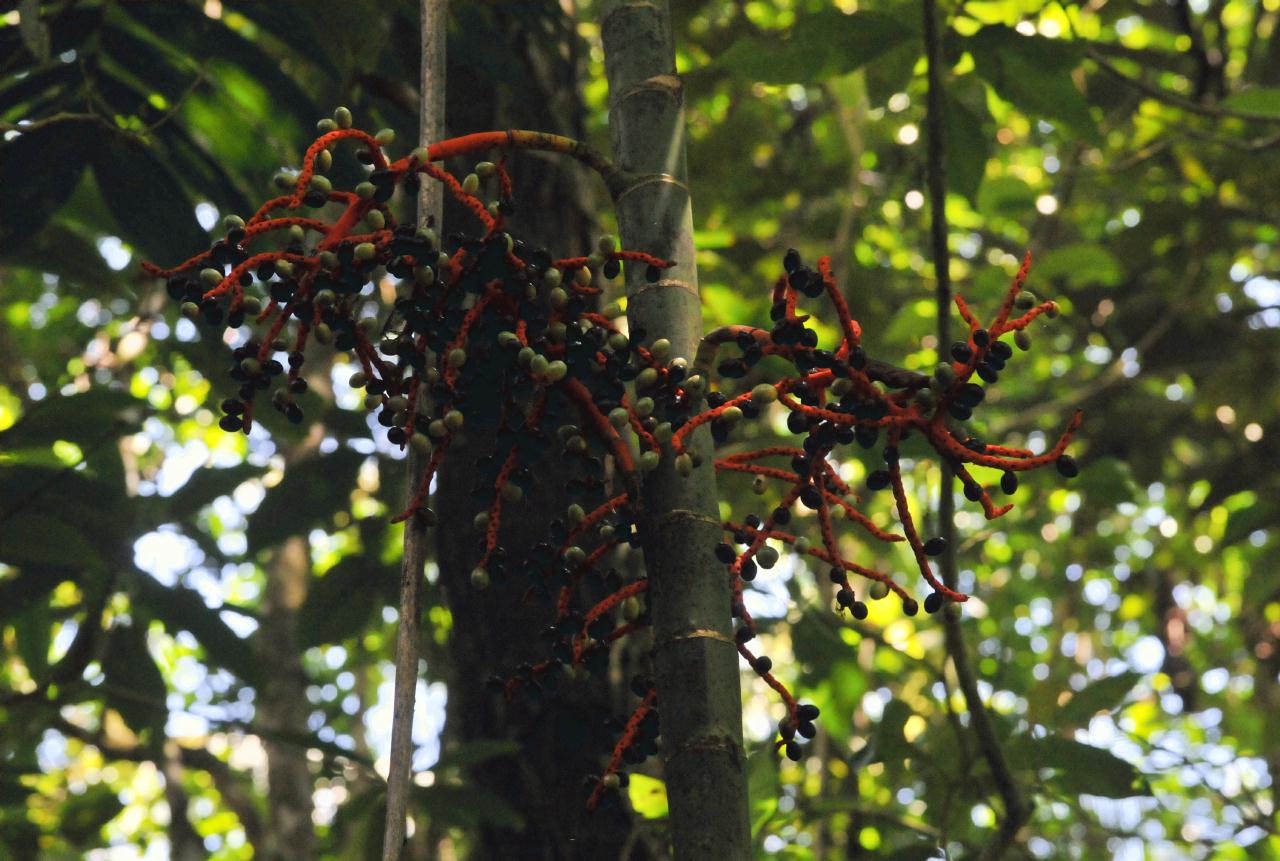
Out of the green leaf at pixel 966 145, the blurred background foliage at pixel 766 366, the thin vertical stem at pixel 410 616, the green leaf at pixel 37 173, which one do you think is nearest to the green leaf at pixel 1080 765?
the blurred background foliage at pixel 766 366

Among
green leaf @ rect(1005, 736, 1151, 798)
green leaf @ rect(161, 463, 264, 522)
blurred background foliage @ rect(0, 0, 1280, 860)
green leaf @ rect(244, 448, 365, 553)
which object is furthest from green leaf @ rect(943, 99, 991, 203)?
green leaf @ rect(161, 463, 264, 522)

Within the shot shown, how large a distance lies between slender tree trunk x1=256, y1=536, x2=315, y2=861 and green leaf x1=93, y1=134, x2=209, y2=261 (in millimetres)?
1815

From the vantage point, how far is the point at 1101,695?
10.5 ft

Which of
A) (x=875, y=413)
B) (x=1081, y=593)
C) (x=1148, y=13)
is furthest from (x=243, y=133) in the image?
(x=1081, y=593)

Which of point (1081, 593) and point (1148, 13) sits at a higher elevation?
point (1148, 13)

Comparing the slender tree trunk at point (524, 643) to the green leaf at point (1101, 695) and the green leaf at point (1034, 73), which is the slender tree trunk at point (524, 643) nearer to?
the green leaf at point (1034, 73)

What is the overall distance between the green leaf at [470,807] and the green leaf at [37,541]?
2.94ft

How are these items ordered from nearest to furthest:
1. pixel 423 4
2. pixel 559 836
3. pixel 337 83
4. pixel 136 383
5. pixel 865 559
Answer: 1. pixel 423 4
2. pixel 559 836
3. pixel 337 83
4. pixel 136 383
5. pixel 865 559

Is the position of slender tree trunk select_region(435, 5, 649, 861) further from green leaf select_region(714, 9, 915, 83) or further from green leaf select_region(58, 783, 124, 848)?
green leaf select_region(58, 783, 124, 848)

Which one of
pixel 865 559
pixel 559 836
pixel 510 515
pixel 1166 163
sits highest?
pixel 1166 163

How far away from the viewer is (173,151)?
2.83 meters

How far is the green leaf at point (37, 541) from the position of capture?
2822 millimetres

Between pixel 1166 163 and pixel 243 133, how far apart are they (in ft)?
11.9

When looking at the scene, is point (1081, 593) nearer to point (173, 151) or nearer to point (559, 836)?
point (559, 836)
